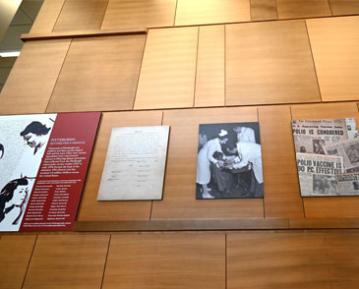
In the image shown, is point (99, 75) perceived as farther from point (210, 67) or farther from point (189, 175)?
point (189, 175)

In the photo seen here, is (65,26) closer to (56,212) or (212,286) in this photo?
(56,212)

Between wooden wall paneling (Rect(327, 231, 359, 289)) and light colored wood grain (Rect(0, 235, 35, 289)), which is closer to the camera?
wooden wall paneling (Rect(327, 231, 359, 289))

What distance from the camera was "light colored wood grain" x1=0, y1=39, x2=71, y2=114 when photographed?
413 cm

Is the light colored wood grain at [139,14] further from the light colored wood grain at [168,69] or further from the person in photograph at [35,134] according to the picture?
the person in photograph at [35,134]

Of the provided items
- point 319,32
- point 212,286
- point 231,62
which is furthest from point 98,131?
point 319,32

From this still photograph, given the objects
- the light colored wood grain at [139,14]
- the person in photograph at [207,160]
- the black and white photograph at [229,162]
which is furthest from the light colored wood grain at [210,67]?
the light colored wood grain at [139,14]

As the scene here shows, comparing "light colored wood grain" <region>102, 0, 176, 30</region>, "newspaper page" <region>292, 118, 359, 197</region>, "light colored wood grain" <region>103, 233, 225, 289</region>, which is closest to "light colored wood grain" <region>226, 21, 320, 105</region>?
"newspaper page" <region>292, 118, 359, 197</region>

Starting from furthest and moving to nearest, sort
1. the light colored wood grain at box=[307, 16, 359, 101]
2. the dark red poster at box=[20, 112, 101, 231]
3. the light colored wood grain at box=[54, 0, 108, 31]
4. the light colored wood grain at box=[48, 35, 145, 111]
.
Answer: the light colored wood grain at box=[54, 0, 108, 31], the light colored wood grain at box=[48, 35, 145, 111], the light colored wood grain at box=[307, 16, 359, 101], the dark red poster at box=[20, 112, 101, 231]

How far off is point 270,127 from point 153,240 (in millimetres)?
1703

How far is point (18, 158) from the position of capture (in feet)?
12.0

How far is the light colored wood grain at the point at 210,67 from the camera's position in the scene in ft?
12.4

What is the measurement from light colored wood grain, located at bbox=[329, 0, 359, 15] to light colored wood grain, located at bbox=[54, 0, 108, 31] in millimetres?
3412

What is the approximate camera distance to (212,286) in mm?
2604

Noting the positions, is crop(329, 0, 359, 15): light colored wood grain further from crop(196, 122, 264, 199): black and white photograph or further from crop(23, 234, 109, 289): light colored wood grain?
crop(23, 234, 109, 289): light colored wood grain
